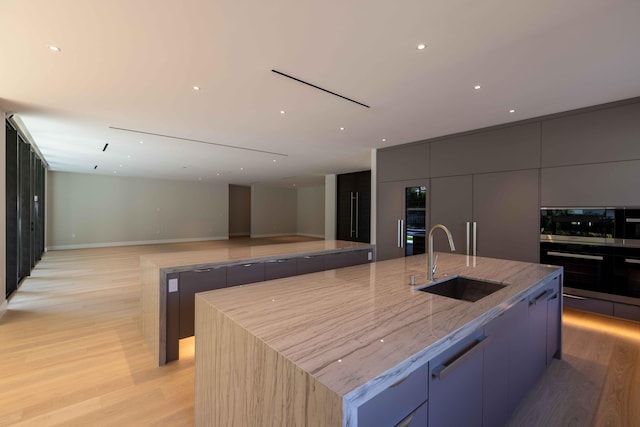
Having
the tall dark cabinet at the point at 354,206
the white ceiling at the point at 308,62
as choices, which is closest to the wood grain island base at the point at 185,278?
the white ceiling at the point at 308,62

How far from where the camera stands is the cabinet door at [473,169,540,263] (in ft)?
13.8

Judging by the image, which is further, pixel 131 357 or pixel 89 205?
pixel 89 205

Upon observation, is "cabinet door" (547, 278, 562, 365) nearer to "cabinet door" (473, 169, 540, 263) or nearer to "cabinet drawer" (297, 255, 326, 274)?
"cabinet door" (473, 169, 540, 263)

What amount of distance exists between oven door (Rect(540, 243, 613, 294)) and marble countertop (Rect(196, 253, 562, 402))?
2473 mm

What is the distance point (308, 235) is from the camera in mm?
14648

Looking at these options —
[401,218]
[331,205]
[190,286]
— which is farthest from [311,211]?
[190,286]

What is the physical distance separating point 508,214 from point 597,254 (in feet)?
3.62

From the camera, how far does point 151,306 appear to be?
2758mm

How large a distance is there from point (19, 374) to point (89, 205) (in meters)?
9.94

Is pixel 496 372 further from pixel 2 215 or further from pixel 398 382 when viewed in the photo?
pixel 2 215

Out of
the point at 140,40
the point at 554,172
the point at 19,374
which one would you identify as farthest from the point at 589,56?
the point at 19,374

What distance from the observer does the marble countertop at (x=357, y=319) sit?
0.88 metres

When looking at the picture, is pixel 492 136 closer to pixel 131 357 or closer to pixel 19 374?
pixel 131 357

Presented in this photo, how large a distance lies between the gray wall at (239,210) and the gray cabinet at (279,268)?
11.3 m
